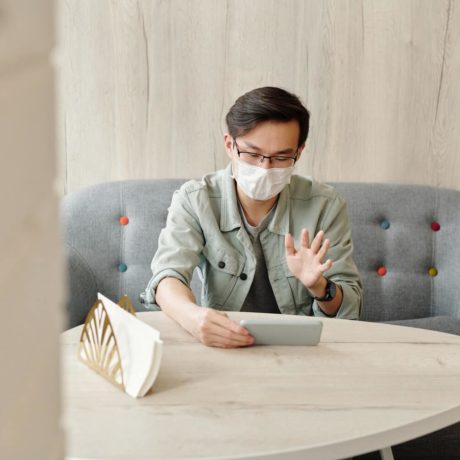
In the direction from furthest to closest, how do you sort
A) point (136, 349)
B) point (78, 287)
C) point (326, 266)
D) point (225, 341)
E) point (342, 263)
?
point (78, 287), point (342, 263), point (326, 266), point (225, 341), point (136, 349)

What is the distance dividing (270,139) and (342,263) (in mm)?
372

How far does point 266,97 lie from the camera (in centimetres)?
186

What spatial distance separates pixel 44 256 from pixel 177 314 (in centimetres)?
128

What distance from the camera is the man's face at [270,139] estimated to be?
72.8 inches

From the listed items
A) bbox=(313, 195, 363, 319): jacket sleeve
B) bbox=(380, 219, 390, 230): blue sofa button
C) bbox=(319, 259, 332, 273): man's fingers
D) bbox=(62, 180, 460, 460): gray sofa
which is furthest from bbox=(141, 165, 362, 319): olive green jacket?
bbox=(380, 219, 390, 230): blue sofa button

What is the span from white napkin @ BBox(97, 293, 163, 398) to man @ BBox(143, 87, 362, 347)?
0.46 m

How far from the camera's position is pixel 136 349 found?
1.23 metres

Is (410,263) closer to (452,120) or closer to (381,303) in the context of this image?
(381,303)

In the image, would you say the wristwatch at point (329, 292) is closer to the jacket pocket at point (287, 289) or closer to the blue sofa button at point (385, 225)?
the jacket pocket at point (287, 289)

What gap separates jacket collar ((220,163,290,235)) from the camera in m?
1.97

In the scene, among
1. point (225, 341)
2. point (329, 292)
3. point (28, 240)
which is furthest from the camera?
point (329, 292)

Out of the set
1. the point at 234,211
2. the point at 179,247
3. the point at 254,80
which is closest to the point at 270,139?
the point at 234,211

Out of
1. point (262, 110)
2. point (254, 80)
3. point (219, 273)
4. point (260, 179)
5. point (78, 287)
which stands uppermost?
point (254, 80)

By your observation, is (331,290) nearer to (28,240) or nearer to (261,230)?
(261,230)
